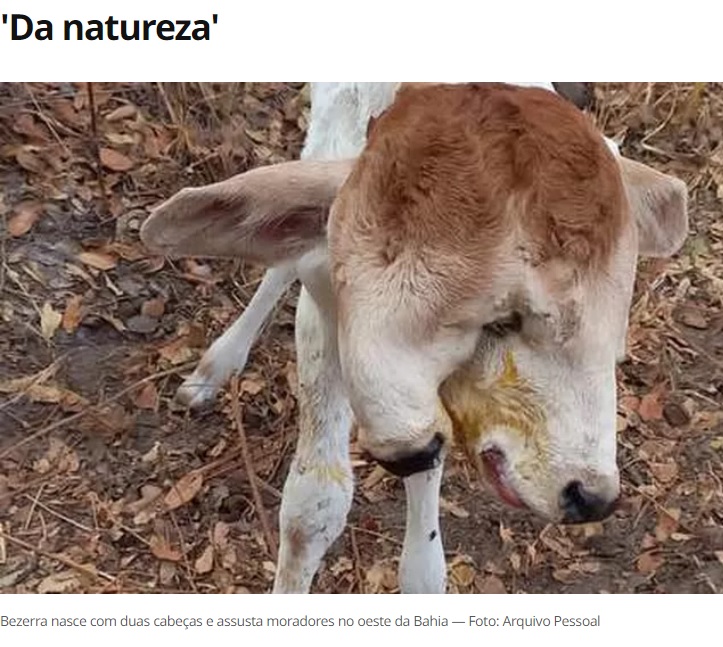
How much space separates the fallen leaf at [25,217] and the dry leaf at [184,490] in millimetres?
294

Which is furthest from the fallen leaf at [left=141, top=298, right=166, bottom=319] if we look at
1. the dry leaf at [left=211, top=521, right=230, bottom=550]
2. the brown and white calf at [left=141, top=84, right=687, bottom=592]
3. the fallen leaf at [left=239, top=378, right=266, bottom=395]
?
the brown and white calf at [left=141, top=84, right=687, bottom=592]

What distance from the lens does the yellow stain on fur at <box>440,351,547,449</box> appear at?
0.98 meters

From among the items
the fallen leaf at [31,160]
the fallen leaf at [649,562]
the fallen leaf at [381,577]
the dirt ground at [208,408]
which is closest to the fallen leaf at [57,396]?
the dirt ground at [208,408]

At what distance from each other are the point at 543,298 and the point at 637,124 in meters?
0.55

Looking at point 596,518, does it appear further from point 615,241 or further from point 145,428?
point 145,428

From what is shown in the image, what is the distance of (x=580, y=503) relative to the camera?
1.02 m

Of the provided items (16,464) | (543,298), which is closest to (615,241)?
(543,298)

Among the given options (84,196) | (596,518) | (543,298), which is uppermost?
(543,298)

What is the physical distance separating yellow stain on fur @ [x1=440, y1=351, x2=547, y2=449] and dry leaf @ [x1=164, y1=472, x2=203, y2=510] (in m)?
0.49
